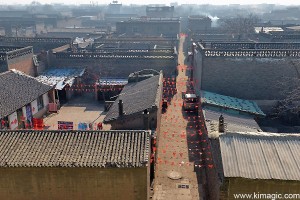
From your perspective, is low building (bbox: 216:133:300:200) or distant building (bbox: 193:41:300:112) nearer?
low building (bbox: 216:133:300:200)

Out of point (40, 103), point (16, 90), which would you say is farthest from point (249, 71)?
point (16, 90)

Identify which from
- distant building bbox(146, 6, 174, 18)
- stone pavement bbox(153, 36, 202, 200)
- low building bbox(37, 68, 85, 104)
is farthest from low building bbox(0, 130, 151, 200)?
distant building bbox(146, 6, 174, 18)

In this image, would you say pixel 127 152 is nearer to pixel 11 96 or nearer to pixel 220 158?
→ pixel 220 158

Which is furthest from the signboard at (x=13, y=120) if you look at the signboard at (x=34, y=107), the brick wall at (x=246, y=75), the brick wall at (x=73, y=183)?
the brick wall at (x=246, y=75)

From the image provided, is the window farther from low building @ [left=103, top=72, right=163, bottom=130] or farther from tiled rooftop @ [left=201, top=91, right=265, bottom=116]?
tiled rooftop @ [left=201, top=91, right=265, bottom=116]

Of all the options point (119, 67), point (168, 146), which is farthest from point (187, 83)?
point (168, 146)

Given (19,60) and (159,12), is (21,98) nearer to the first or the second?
(19,60)
